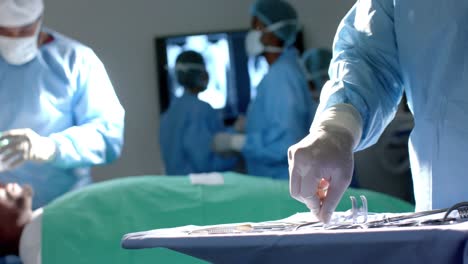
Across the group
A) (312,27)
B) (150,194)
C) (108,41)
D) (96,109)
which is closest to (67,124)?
(96,109)

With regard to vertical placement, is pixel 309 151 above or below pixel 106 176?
above

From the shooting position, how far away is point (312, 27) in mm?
4387

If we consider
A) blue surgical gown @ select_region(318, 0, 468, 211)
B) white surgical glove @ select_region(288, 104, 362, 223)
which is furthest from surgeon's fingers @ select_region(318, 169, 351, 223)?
blue surgical gown @ select_region(318, 0, 468, 211)

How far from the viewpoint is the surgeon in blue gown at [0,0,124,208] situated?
1993 millimetres

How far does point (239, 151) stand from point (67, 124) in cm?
159

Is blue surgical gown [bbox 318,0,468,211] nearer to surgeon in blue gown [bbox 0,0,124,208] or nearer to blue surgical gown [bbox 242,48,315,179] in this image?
surgeon in blue gown [bbox 0,0,124,208]

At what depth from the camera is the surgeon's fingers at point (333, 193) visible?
1040 millimetres

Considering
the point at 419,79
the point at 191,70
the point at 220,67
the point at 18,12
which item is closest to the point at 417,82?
the point at 419,79

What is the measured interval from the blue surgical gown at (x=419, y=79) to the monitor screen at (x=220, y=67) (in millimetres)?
2733

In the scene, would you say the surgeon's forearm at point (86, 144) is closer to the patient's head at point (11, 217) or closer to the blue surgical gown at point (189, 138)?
the patient's head at point (11, 217)

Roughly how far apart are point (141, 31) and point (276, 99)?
140 cm

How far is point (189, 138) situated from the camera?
11.5ft

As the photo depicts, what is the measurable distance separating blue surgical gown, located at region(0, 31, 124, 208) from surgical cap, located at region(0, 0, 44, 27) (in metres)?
0.10

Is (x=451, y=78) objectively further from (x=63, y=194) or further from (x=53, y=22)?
(x=53, y=22)
